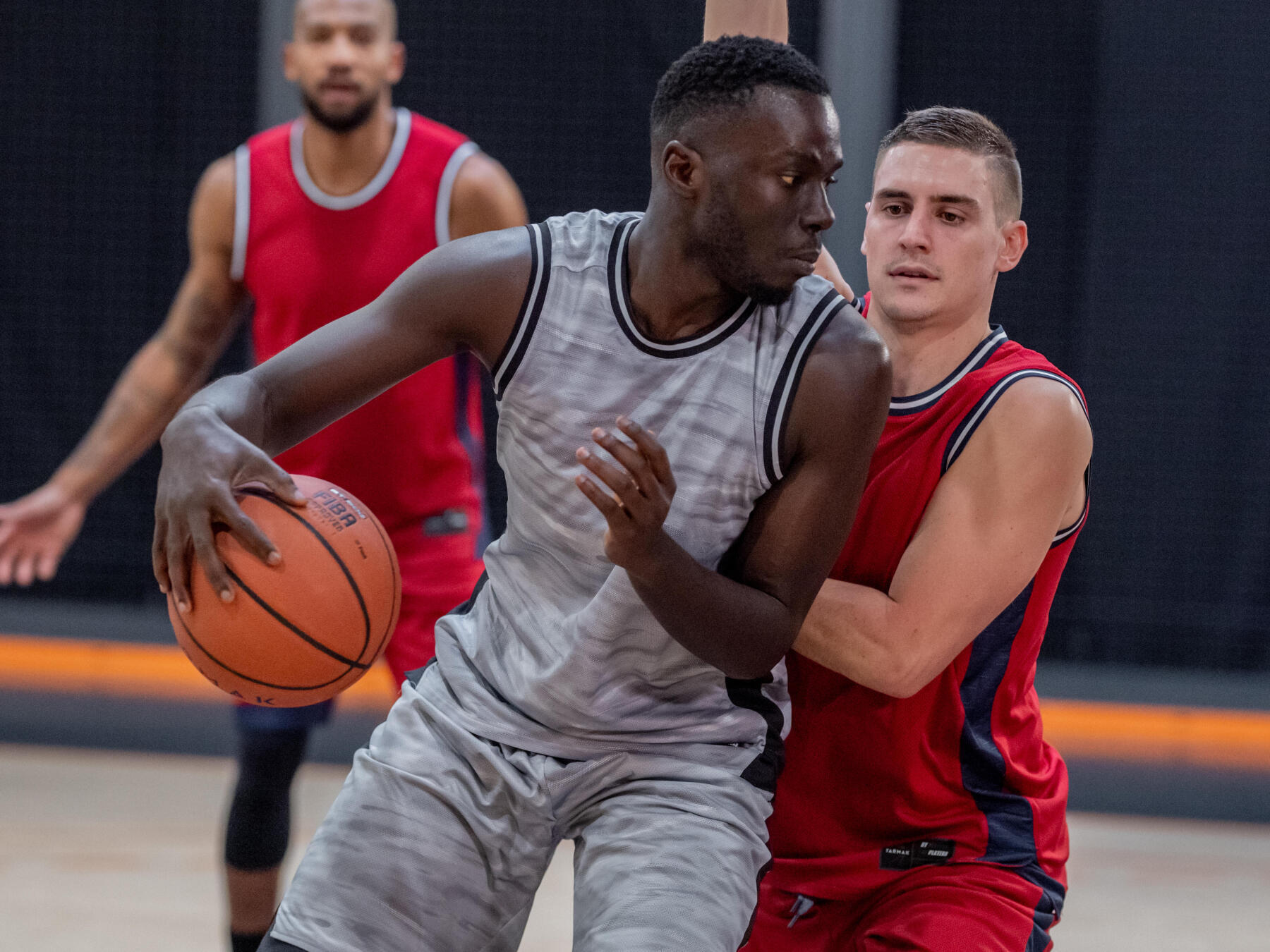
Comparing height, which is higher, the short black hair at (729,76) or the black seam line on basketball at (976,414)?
the short black hair at (729,76)

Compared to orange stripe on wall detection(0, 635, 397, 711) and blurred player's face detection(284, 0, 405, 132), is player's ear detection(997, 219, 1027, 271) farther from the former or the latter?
orange stripe on wall detection(0, 635, 397, 711)

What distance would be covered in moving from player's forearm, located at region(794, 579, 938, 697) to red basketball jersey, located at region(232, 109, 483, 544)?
1362 millimetres

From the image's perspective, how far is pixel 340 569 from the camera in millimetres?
1802

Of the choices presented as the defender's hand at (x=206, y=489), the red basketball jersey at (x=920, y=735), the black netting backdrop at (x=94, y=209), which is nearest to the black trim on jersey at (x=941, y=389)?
the red basketball jersey at (x=920, y=735)

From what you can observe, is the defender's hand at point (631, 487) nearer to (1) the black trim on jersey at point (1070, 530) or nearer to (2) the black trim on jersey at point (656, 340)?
(2) the black trim on jersey at point (656, 340)

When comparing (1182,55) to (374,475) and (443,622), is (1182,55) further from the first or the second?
(443,622)

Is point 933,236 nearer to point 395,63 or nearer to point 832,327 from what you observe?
point 832,327

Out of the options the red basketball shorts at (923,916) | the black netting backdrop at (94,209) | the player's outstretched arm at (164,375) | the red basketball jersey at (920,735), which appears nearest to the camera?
the red basketball shorts at (923,916)

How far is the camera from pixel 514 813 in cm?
174

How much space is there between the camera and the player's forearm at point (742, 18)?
2203 millimetres

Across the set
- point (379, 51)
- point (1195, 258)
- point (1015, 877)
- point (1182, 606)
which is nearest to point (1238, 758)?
point (1182, 606)

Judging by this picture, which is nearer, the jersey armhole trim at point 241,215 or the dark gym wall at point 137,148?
the jersey armhole trim at point 241,215

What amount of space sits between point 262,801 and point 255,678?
47.0 inches

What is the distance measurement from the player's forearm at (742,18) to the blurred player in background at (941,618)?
274 mm
